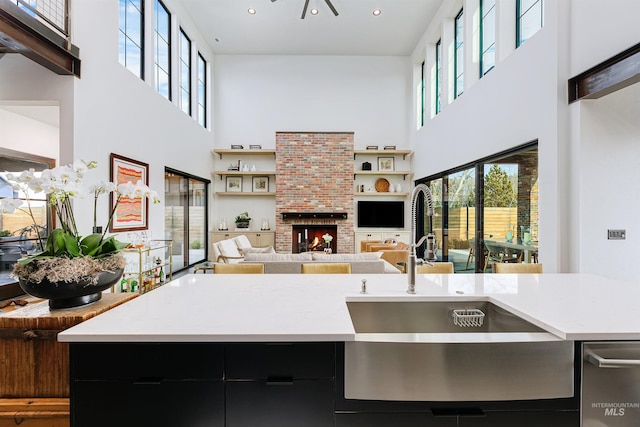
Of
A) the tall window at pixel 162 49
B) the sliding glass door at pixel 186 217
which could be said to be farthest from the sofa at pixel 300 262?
the tall window at pixel 162 49

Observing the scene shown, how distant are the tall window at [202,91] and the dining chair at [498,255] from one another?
645cm

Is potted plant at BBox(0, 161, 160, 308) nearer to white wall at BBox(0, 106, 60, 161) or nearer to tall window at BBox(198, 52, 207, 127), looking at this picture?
white wall at BBox(0, 106, 60, 161)

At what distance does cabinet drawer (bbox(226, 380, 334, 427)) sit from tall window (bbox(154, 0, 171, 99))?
5.41 metres

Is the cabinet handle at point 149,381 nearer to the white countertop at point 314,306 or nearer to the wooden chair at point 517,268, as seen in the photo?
the white countertop at point 314,306

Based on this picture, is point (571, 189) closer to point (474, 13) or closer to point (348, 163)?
point (474, 13)

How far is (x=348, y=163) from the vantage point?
24.3 ft

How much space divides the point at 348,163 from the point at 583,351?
21.6ft

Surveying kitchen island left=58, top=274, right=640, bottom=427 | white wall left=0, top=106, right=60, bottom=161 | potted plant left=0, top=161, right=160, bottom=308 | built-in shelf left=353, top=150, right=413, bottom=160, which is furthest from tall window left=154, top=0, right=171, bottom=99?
kitchen island left=58, top=274, right=640, bottom=427

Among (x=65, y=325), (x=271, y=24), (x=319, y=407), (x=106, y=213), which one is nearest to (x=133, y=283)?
(x=106, y=213)

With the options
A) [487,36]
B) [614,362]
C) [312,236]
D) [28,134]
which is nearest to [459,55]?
[487,36]

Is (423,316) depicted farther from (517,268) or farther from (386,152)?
(386,152)

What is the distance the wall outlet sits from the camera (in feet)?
9.64

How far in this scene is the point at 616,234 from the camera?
2.94m

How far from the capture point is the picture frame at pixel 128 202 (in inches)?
148
